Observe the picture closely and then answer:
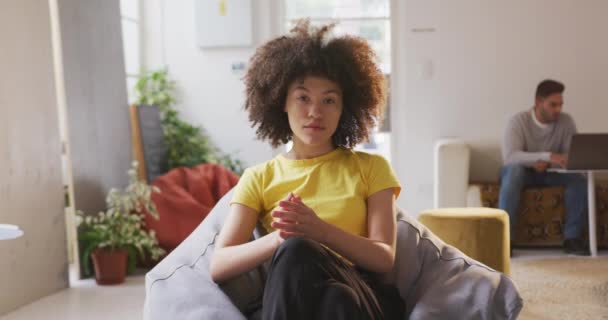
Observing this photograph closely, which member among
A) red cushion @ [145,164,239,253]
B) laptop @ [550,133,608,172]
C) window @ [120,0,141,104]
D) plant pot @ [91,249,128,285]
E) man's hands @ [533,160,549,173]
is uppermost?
window @ [120,0,141,104]

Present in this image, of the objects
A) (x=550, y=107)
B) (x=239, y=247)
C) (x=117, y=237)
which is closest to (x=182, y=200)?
(x=117, y=237)

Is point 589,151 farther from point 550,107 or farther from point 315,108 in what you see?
point 315,108

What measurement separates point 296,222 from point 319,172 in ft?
1.03

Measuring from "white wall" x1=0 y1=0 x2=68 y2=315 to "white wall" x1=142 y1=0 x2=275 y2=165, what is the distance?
6.94 feet

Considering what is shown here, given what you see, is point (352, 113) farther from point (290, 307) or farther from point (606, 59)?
point (606, 59)

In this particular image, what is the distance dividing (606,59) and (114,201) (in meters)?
3.85

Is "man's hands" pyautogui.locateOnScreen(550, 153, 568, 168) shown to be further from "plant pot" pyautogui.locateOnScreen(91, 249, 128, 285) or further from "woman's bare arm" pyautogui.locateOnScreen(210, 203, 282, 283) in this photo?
"woman's bare arm" pyautogui.locateOnScreen(210, 203, 282, 283)

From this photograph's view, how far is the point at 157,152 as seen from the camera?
5.04 m

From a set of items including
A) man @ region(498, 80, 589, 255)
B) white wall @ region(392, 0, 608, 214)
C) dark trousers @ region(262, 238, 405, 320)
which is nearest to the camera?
dark trousers @ region(262, 238, 405, 320)

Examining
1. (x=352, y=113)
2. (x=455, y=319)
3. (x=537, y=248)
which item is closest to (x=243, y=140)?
(x=537, y=248)

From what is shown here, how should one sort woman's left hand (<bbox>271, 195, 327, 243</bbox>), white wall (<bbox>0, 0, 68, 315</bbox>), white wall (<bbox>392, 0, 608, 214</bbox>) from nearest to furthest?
woman's left hand (<bbox>271, 195, 327, 243</bbox>) → white wall (<bbox>0, 0, 68, 315</bbox>) → white wall (<bbox>392, 0, 608, 214</bbox>)

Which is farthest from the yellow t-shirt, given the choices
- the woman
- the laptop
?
the laptop

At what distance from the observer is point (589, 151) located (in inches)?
171

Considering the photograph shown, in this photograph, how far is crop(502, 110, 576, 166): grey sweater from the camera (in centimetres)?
493
